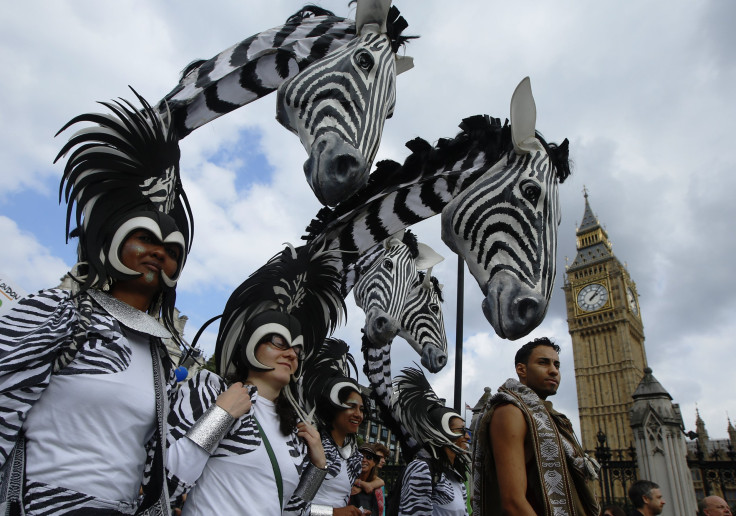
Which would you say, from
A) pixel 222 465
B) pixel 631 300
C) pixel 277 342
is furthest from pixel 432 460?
pixel 631 300

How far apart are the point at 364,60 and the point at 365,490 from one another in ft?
14.3

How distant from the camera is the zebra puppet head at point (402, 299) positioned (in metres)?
5.34

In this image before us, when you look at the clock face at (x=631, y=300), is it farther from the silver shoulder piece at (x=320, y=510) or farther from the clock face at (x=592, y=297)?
the silver shoulder piece at (x=320, y=510)

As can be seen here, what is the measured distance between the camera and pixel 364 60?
3.05 meters

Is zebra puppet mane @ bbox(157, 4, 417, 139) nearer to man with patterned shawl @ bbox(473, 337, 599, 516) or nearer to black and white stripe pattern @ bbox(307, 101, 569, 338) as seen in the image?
black and white stripe pattern @ bbox(307, 101, 569, 338)

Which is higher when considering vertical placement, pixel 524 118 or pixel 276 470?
pixel 524 118

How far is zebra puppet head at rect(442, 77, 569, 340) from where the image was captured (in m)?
2.52

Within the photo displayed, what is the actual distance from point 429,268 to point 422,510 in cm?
321

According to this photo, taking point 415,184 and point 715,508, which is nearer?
point 415,184

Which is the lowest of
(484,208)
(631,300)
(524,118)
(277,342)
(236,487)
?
(236,487)

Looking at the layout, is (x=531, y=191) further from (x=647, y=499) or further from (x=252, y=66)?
(x=647, y=499)

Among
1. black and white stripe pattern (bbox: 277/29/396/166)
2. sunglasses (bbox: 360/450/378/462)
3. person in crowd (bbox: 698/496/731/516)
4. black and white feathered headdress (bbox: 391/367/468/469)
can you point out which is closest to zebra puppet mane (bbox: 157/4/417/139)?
black and white stripe pattern (bbox: 277/29/396/166)

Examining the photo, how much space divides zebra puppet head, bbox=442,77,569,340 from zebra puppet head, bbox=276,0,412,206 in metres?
0.75

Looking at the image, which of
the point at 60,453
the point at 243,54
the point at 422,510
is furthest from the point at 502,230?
the point at 422,510
